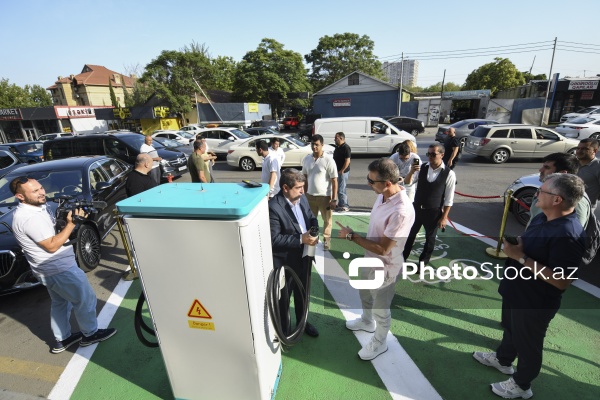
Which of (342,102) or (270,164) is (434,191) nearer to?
(270,164)

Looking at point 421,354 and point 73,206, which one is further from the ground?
point 73,206

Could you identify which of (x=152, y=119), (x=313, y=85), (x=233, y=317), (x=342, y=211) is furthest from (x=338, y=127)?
(x=313, y=85)

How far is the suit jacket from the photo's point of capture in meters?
2.54

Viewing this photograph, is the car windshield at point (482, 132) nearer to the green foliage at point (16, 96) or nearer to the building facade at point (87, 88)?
the building facade at point (87, 88)

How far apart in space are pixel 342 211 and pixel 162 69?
38.0 metres

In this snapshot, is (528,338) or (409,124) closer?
(528,338)

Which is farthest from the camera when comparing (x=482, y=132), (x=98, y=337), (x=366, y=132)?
(x=366, y=132)

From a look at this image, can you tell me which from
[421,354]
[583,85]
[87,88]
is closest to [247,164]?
[421,354]

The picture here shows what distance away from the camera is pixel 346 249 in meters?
5.00

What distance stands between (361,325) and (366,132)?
433 inches

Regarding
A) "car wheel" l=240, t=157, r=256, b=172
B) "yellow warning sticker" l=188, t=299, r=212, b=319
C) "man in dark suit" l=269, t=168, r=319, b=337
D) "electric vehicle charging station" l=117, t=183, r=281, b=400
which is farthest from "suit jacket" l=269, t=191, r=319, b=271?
"car wheel" l=240, t=157, r=256, b=172

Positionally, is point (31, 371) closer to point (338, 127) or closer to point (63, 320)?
point (63, 320)

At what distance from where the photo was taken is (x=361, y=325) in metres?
3.19

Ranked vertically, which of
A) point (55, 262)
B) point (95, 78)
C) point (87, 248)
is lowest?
point (87, 248)
